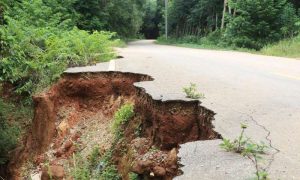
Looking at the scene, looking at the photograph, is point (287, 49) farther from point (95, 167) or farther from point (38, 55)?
point (95, 167)

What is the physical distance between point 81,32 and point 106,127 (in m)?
6.76

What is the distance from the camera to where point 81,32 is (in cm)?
1375

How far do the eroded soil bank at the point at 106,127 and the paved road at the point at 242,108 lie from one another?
0.27m

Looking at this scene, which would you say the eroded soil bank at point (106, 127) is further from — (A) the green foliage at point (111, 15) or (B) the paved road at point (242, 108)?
(A) the green foliage at point (111, 15)

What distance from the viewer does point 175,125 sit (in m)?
5.85

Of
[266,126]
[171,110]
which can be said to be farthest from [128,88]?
[266,126]

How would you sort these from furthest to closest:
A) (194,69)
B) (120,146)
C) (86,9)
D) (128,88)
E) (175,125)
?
(86,9) < (194,69) < (128,88) < (120,146) < (175,125)

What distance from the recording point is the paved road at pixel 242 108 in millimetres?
3842

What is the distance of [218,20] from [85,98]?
29.7 meters

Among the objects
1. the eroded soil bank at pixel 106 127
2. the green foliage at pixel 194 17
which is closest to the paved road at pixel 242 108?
the eroded soil bank at pixel 106 127

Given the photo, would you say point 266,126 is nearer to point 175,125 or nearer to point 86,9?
point 175,125

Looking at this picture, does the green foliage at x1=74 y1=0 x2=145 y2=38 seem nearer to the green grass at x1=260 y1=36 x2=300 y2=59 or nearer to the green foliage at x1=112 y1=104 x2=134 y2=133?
the green grass at x1=260 y1=36 x2=300 y2=59

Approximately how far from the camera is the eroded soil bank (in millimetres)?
5590

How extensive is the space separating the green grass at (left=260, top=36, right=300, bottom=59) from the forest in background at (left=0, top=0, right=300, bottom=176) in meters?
0.04
